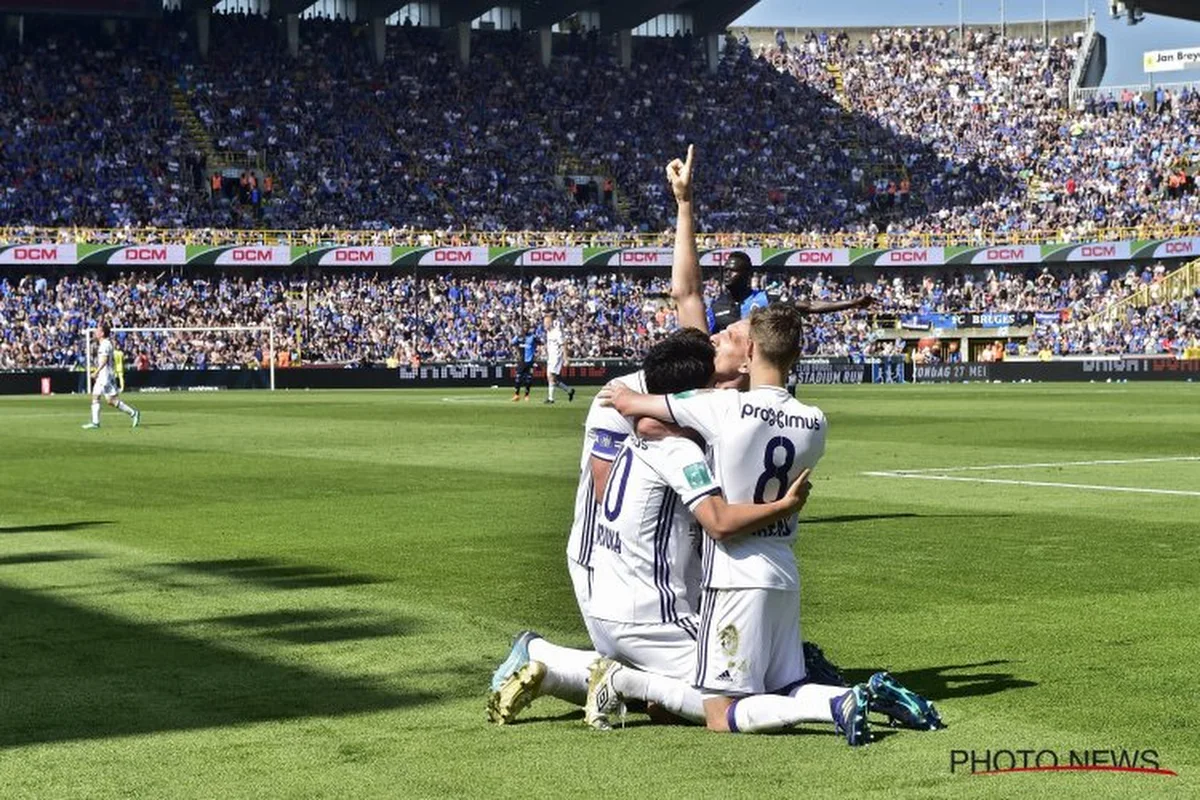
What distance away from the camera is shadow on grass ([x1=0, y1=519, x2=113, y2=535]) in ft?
56.2

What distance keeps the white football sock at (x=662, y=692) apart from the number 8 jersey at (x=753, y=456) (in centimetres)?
49

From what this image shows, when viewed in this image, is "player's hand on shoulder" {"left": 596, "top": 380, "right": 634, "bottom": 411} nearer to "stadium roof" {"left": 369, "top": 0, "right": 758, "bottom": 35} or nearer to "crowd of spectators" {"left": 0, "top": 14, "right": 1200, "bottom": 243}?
"crowd of spectators" {"left": 0, "top": 14, "right": 1200, "bottom": 243}

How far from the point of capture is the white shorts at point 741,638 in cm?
770

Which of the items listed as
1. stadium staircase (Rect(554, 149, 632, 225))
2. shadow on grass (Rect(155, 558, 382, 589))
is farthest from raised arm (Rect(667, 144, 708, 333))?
stadium staircase (Rect(554, 149, 632, 225))

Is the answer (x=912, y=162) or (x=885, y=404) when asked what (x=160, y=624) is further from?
(x=912, y=162)

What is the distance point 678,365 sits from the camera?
25.9ft

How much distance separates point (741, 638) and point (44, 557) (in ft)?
29.5

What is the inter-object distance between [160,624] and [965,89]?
9078cm

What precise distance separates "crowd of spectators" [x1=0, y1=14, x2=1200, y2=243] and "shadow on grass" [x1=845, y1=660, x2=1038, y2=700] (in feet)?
226

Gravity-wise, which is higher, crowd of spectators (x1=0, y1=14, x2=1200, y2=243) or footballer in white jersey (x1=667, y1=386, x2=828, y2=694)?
crowd of spectators (x1=0, y1=14, x2=1200, y2=243)

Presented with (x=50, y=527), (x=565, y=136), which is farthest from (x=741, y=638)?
(x=565, y=136)

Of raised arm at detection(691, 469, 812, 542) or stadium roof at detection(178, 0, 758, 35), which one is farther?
stadium roof at detection(178, 0, 758, 35)

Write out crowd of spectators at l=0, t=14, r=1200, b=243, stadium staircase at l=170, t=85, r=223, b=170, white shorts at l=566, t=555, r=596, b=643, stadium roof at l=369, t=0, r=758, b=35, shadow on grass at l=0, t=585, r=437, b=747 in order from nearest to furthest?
shadow on grass at l=0, t=585, r=437, b=747 → white shorts at l=566, t=555, r=596, b=643 → crowd of spectators at l=0, t=14, r=1200, b=243 → stadium staircase at l=170, t=85, r=223, b=170 → stadium roof at l=369, t=0, r=758, b=35
